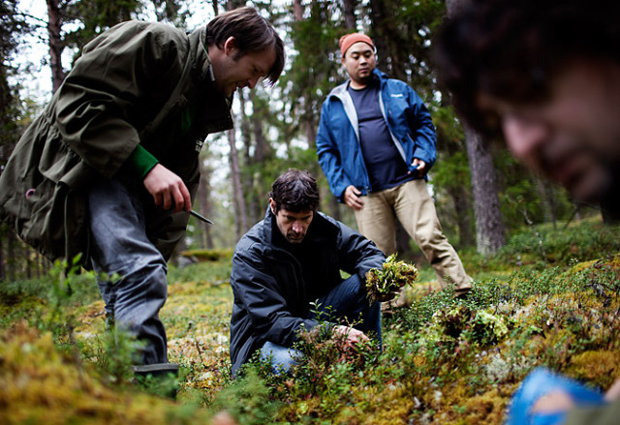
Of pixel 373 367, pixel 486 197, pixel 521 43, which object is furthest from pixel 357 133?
pixel 486 197

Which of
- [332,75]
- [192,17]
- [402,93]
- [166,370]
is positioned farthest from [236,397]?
[192,17]

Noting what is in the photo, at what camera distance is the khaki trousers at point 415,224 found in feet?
14.6

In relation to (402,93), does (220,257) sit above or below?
below

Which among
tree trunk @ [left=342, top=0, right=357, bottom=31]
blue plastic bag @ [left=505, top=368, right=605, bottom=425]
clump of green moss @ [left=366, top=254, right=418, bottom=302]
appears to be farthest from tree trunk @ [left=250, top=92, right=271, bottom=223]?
blue plastic bag @ [left=505, top=368, right=605, bottom=425]

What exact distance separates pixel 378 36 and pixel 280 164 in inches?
209

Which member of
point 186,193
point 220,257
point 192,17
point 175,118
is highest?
point 192,17

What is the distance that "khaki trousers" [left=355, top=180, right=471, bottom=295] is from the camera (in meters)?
4.45

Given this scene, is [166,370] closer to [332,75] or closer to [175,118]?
[175,118]

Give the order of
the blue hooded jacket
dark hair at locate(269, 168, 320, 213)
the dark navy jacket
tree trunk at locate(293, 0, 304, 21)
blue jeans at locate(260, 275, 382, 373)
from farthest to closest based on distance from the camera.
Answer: tree trunk at locate(293, 0, 304, 21) < the blue hooded jacket < blue jeans at locate(260, 275, 382, 373) < dark hair at locate(269, 168, 320, 213) < the dark navy jacket

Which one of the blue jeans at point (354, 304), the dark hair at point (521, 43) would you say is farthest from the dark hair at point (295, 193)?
the dark hair at point (521, 43)

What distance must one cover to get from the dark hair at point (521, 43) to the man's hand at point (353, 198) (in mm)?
3389

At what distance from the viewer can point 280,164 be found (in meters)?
14.0

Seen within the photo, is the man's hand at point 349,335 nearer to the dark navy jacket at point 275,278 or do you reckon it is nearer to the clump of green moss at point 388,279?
the dark navy jacket at point 275,278

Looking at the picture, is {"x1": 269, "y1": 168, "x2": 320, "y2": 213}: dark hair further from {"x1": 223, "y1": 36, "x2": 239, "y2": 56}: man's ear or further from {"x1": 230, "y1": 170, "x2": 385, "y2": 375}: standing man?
{"x1": 223, "y1": 36, "x2": 239, "y2": 56}: man's ear
